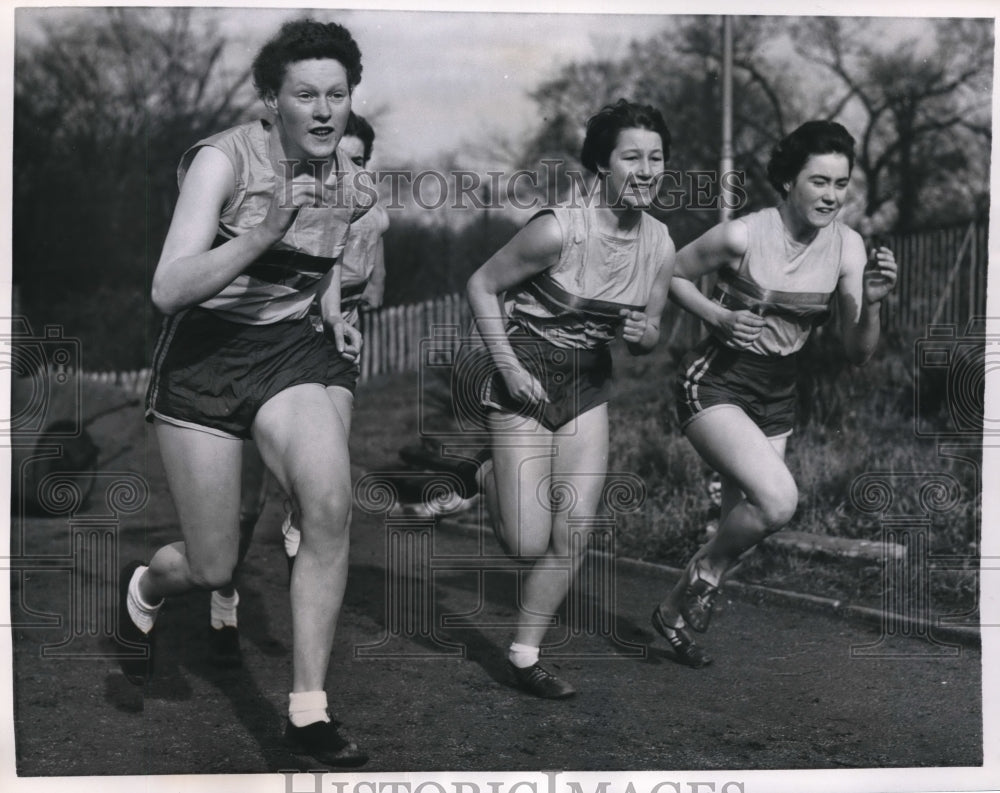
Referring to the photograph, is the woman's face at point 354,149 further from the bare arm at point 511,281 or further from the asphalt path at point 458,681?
the asphalt path at point 458,681

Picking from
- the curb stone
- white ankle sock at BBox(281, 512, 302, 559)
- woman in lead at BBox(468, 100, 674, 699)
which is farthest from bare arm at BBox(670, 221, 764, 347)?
white ankle sock at BBox(281, 512, 302, 559)

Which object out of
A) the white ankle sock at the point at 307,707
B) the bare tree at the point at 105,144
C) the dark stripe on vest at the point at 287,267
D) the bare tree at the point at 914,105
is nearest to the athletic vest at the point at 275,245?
the dark stripe on vest at the point at 287,267

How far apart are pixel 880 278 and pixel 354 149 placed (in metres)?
1.80

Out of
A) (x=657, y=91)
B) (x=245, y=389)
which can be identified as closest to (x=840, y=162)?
(x=657, y=91)

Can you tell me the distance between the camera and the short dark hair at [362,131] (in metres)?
4.04

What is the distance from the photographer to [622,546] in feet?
14.3

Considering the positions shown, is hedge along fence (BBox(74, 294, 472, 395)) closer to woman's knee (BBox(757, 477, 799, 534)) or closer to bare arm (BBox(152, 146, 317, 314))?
bare arm (BBox(152, 146, 317, 314))

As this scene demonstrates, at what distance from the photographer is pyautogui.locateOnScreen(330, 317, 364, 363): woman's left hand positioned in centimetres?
368

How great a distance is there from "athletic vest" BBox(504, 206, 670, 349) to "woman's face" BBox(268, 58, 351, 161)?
0.81 m

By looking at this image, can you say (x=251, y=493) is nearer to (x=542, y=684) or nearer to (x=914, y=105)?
(x=542, y=684)

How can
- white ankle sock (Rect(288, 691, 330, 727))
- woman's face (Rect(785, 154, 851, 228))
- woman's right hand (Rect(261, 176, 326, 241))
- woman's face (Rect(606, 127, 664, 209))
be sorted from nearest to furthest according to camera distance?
woman's right hand (Rect(261, 176, 326, 241)), white ankle sock (Rect(288, 691, 330, 727)), woman's face (Rect(606, 127, 664, 209)), woman's face (Rect(785, 154, 851, 228))

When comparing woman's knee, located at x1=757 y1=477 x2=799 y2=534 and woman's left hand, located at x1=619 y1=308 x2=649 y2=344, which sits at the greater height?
woman's left hand, located at x1=619 y1=308 x2=649 y2=344

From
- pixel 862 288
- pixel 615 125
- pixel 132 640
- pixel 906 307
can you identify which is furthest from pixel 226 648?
pixel 906 307

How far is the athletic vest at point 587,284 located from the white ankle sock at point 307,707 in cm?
135
